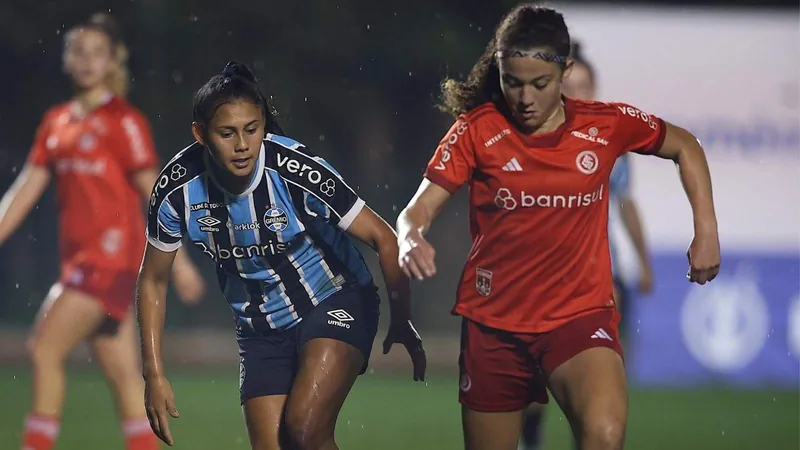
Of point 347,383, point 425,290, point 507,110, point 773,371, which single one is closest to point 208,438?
point 347,383

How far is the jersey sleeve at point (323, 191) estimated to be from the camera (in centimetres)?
532

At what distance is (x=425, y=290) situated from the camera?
608 inches

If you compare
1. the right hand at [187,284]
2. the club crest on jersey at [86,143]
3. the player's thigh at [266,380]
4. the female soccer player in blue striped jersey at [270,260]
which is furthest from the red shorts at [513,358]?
the club crest on jersey at [86,143]

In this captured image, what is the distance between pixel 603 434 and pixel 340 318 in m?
1.17

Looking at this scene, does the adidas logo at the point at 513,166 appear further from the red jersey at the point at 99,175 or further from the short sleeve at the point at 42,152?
the short sleeve at the point at 42,152

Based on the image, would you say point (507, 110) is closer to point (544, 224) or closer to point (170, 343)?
point (544, 224)

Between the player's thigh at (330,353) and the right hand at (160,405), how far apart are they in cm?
45

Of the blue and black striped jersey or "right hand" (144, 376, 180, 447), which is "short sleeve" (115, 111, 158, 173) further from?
"right hand" (144, 376, 180, 447)

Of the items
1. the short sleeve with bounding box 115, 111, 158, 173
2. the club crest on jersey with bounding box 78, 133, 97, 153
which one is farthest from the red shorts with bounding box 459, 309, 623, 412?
the club crest on jersey with bounding box 78, 133, 97, 153

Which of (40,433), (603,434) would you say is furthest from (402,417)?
(603,434)

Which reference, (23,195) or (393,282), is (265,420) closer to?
(393,282)

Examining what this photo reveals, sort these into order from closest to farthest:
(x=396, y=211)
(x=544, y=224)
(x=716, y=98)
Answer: (x=544, y=224), (x=716, y=98), (x=396, y=211)

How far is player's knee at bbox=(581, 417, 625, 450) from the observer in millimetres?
4812

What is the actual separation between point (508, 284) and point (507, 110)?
0.65 meters
